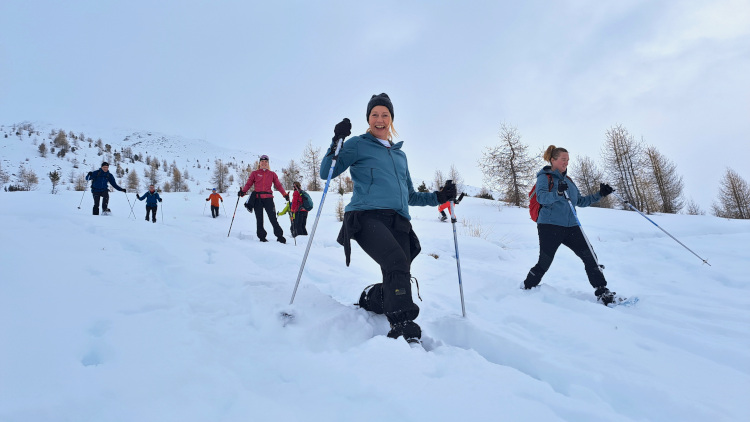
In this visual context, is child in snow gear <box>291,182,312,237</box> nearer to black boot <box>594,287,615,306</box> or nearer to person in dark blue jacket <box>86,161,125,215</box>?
person in dark blue jacket <box>86,161,125,215</box>

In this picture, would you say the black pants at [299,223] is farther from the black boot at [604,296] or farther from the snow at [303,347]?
the black boot at [604,296]

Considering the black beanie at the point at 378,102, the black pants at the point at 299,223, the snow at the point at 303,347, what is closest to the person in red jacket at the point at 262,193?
the black pants at the point at 299,223

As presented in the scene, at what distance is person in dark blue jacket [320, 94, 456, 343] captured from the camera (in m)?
2.28

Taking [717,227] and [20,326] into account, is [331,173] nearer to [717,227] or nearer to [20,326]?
[20,326]

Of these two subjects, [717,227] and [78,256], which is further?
A: [717,227]

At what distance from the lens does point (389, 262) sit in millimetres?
2338

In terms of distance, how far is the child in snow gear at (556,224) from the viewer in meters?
3.96

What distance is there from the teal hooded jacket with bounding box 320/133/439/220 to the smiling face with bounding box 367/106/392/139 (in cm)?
8

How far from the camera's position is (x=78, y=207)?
472 inches

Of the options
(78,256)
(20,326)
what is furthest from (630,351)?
(78,256)

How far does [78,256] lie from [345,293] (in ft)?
8.57

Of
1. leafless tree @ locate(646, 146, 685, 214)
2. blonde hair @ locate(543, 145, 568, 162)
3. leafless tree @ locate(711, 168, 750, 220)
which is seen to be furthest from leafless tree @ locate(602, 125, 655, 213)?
blonde hair @ locate(543, 145, 568, 162)

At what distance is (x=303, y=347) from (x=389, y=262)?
2.68ft

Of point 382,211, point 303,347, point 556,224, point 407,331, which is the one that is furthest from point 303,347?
point 556,224
